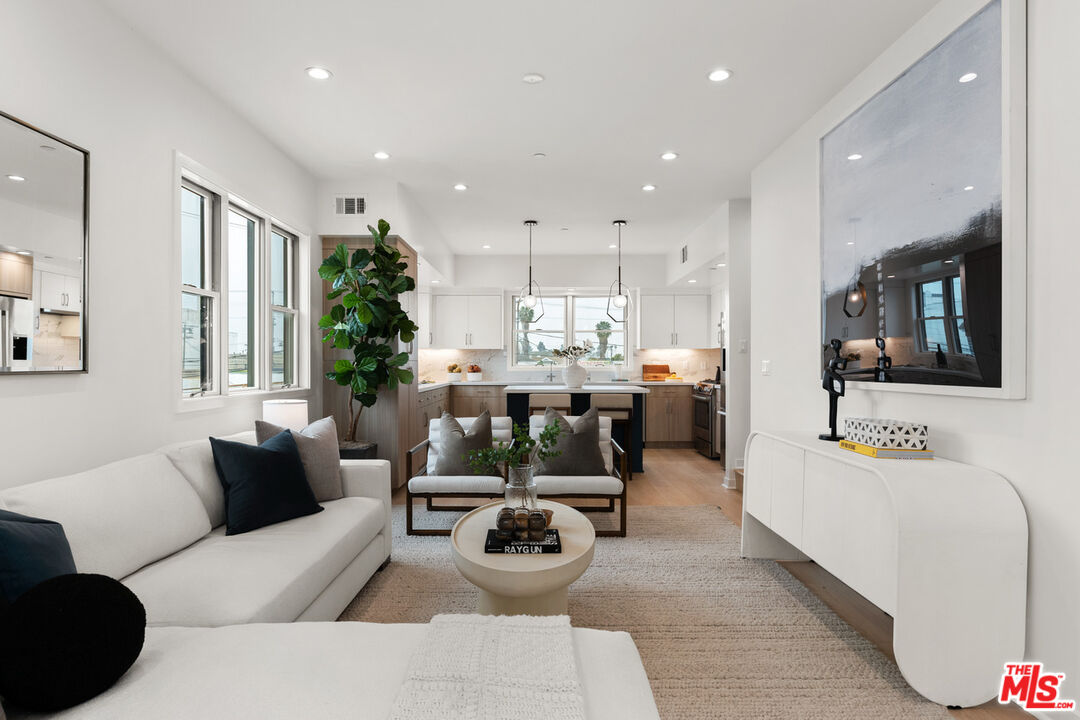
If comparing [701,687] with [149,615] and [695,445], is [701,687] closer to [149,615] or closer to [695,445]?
[149,615]

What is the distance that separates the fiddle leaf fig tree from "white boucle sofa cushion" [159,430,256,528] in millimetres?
1699

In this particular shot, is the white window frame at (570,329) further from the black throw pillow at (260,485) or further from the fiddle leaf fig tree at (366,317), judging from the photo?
the black throw pillow at (260,485)

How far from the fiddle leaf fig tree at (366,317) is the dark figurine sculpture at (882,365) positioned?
3.18 meters

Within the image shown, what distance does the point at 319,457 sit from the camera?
2.99 m

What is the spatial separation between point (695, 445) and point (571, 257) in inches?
127

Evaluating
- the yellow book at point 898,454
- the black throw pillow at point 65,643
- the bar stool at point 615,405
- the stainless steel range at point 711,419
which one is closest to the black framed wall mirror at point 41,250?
the black throw pillow at point 65,643

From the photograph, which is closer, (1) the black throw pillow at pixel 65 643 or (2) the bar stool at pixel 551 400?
(1) the black throw pillow at pixel 65 643

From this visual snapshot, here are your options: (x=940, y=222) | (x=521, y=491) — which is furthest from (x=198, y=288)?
(x=940, y=222)

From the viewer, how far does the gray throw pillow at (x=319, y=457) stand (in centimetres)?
296

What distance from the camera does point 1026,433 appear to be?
199cm

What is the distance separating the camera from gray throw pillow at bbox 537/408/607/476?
3.79m

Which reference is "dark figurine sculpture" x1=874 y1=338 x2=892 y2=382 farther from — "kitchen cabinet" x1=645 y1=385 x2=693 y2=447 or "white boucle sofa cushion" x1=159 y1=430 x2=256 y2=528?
"kitchen cabinet" x1=645 y1=385 x2=693 y2=447

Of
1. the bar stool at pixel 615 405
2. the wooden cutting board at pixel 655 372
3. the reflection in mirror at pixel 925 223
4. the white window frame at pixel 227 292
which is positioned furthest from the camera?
the wooden cutting board at pixel 655 372

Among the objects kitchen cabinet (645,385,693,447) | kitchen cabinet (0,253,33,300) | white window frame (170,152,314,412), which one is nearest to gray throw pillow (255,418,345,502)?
white window frame (170,152,314,412)
